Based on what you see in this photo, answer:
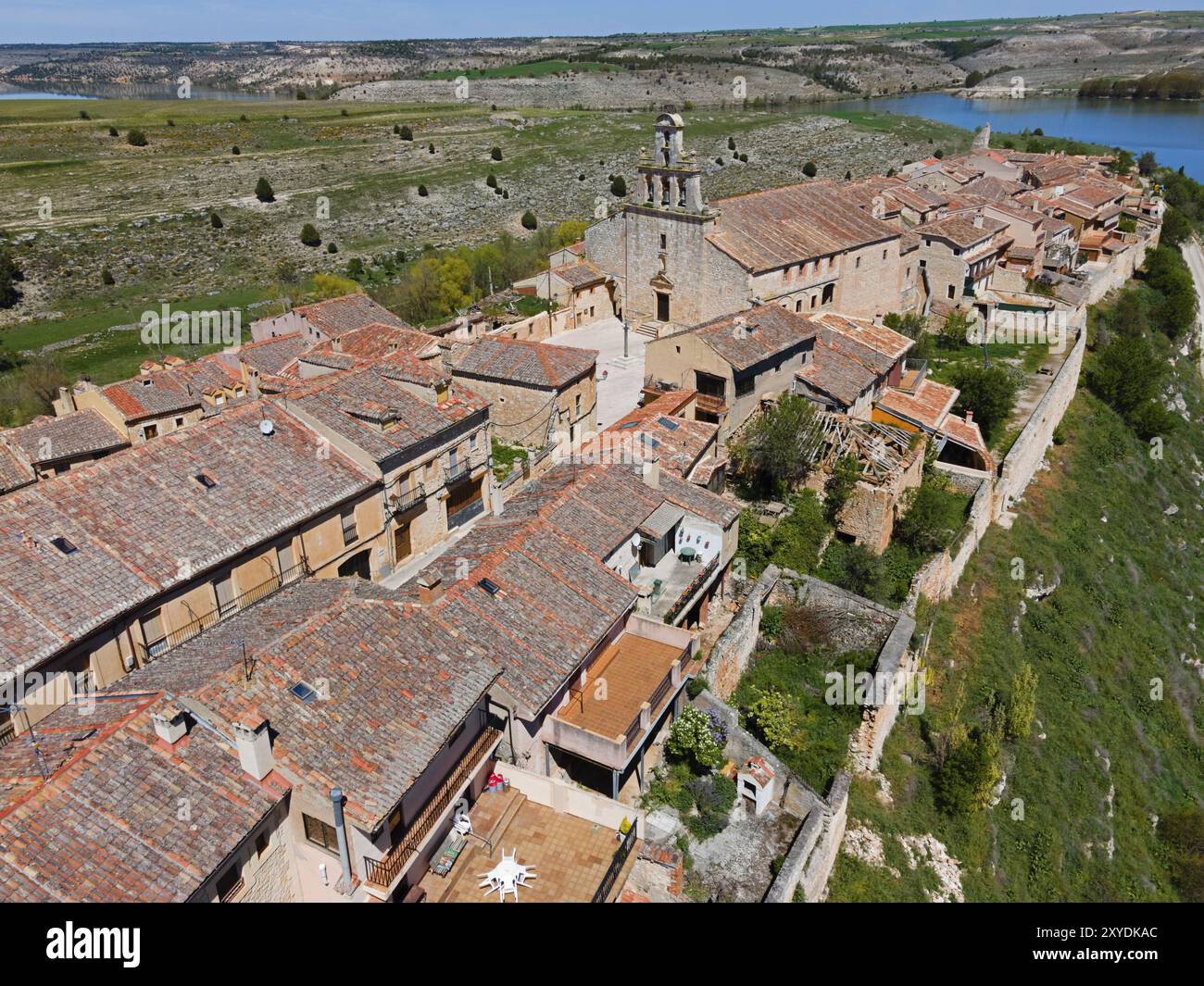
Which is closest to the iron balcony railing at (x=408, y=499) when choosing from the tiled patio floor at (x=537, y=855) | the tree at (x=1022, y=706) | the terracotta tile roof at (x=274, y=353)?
the tiled patio floor at (x=537, y=855)

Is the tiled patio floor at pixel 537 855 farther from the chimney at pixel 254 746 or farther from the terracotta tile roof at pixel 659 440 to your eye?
the terracotta tile roof at pixel 659 440

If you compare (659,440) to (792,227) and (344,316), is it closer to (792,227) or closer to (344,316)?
(344,316)

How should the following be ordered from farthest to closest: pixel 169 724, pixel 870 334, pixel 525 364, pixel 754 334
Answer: pixel 870 334, pixel 525 364, pixel 754 334, pixel 169 724

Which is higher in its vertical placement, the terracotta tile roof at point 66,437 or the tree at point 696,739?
the terracotta tile roof at point 66,437

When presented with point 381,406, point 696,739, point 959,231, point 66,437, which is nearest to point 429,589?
point 696,739

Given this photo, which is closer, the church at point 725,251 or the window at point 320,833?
the window at point 320,833

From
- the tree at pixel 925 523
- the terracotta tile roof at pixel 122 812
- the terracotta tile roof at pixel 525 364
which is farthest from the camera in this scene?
the terracotta tile roof at pixel 525 364
